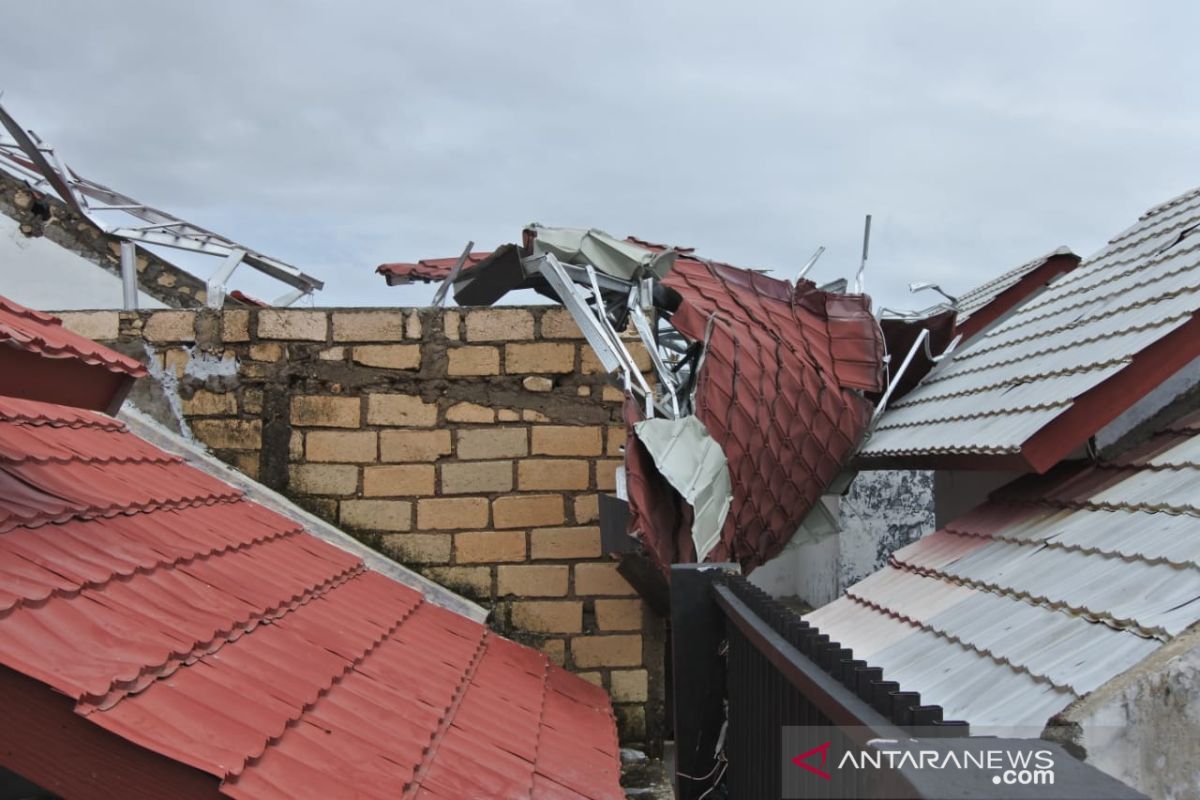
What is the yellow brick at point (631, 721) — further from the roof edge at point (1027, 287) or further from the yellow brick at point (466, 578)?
the roof edge at point (1027, 287)

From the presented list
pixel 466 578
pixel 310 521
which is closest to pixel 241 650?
pixel 310 521

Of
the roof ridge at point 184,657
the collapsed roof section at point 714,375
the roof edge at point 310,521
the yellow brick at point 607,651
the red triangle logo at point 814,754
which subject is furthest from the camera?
the yellow brick at point 607,651

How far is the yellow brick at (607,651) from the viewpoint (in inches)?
211

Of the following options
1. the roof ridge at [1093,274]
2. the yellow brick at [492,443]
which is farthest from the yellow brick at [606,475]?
the roof ridge at [1093,274]

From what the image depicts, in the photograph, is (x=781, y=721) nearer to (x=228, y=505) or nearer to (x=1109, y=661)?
(x=1109, y=661)

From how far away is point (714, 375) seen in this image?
4984mm

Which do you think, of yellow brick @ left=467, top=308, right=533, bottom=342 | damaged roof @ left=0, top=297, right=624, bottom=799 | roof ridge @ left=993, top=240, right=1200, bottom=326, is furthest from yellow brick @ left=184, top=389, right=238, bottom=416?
roof ridge @ left=993, top=240, right=1200, bottom=326

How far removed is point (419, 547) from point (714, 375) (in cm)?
179

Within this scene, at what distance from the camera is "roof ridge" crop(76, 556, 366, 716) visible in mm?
2098

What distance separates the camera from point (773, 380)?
5352mm

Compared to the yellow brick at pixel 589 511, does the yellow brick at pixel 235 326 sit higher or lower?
higher

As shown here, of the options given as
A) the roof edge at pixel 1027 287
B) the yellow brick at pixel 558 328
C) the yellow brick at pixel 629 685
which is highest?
the roof edge at pixel 1027 287

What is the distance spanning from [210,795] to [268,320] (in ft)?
12.0

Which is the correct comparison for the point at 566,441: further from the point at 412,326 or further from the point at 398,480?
the point at 412,326
